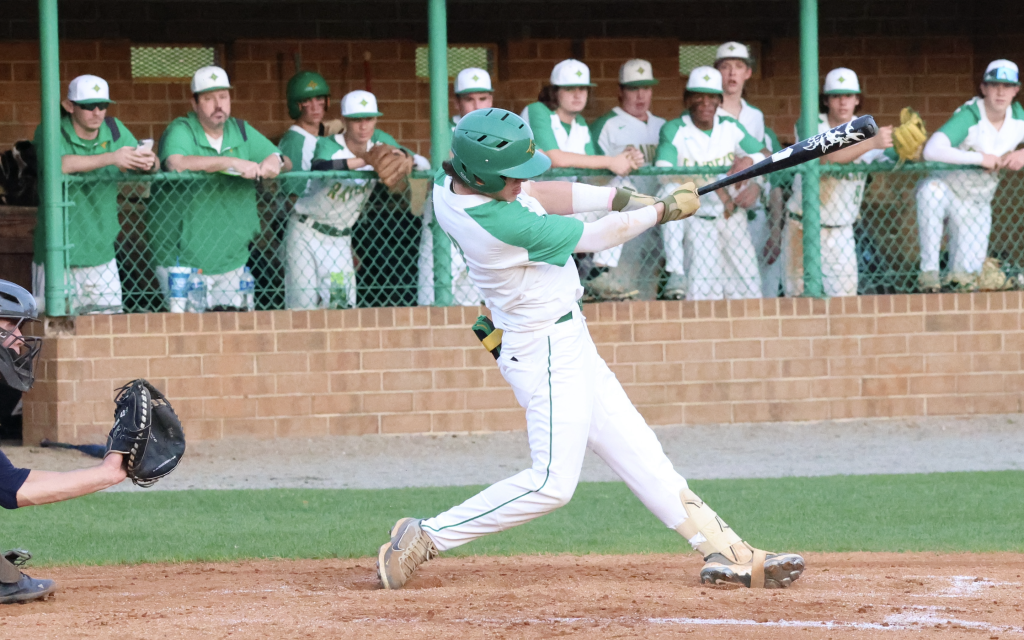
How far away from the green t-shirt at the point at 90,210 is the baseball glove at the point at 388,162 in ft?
5.71

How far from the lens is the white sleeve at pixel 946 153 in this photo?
9.45 metres

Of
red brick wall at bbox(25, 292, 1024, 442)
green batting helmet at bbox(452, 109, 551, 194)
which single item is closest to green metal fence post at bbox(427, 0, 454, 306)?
red brick wall at bbox(25, 292, 1024, 442)

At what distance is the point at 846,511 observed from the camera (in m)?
6.95

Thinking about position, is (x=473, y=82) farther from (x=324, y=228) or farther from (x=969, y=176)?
(x=969, y=176)

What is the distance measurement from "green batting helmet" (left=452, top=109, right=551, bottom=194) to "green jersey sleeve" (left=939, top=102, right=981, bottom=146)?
225 inches

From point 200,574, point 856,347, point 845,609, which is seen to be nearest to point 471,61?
point 856,347

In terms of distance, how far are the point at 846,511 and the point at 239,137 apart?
4828 millimetres

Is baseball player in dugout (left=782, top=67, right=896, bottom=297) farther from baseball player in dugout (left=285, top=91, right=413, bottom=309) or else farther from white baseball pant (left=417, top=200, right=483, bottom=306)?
baseball player in dugout (left=285, top=91, right=413, bottom=309)

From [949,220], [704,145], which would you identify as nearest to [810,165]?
[704,145]

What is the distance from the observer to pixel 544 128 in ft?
30.6

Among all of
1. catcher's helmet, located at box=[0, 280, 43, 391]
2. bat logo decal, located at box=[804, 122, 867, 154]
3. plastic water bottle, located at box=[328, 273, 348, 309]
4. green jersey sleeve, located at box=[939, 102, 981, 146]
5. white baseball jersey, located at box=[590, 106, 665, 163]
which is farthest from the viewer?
white baseball jersey, located at box=[590, 106, 665, 163]

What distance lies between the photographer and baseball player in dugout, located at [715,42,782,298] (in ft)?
32.1

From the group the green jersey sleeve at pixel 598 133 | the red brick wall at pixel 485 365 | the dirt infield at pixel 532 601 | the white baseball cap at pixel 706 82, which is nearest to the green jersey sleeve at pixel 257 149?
the red brick wall at pixel 485 365

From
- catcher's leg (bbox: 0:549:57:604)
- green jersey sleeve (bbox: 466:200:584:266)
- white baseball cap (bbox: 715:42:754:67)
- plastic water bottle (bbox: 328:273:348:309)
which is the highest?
white baseball cap (bbox: 715:42:754:67)
